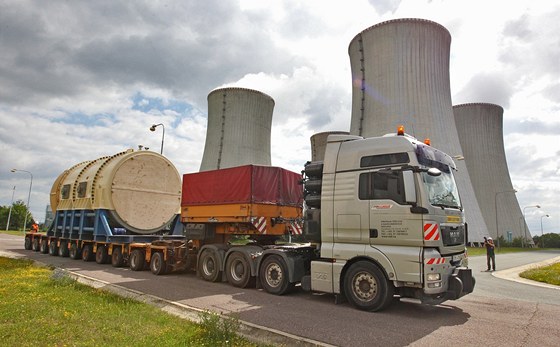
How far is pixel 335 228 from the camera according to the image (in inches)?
330

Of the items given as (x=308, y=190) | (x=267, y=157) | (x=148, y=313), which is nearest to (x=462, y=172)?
(x=267, y=157)

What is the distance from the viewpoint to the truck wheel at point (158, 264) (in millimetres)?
12875

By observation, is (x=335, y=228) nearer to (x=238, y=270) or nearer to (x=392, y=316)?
(x=392, y=316)

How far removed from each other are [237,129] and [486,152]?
1309 inches

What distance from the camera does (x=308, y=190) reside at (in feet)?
30.6

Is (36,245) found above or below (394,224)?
below

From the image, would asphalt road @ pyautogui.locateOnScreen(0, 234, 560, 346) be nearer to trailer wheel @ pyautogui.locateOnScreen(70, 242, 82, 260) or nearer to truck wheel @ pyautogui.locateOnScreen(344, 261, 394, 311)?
truck wheel @ pyautogui.locateOnScreen(344, 261, 394, 311)

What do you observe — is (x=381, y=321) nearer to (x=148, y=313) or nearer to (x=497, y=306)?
(x=497, y=306)

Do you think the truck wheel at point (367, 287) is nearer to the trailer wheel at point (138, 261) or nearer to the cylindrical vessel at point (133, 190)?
the trailer wheel at point (138, 261)

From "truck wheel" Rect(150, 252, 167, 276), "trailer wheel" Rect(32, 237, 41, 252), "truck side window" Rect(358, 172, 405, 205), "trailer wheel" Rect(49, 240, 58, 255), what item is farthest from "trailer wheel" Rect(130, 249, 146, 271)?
"trailer wheel" Rect(32, 237, 41, 252)

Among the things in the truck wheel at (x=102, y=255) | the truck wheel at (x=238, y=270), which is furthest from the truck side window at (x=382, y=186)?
the truck wheel at (x=102, y=255)

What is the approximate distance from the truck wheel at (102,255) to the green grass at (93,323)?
7628 millimetres

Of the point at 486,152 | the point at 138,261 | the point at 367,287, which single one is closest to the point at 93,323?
the point at 367,287

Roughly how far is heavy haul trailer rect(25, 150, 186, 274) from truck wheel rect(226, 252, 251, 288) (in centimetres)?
340
